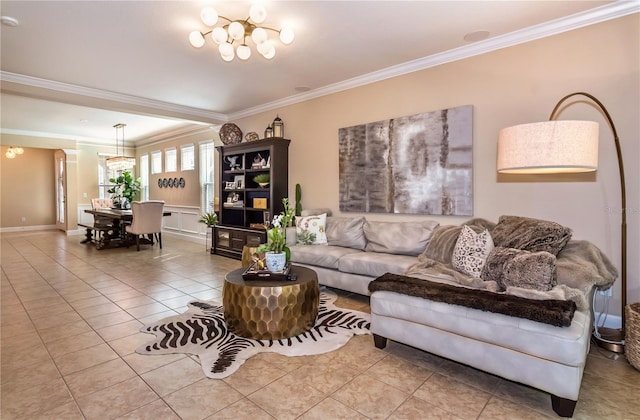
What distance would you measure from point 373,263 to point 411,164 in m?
1.35

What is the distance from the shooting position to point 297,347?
8.50 feet

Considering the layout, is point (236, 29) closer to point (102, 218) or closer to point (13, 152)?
point (102, 218)

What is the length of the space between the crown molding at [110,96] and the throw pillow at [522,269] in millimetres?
5587

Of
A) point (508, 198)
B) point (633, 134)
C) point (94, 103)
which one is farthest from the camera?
point (94, 103)

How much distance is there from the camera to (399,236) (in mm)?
3826

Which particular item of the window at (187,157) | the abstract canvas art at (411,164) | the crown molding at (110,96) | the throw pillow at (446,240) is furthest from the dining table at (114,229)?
the throw pillow at (446,240)

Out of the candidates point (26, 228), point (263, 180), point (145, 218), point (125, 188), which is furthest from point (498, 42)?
point (26, 228)

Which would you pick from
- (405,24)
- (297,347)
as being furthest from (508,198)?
(297,347)

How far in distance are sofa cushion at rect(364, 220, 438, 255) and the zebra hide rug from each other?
2.90ft

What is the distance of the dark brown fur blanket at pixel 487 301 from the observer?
6.05ft

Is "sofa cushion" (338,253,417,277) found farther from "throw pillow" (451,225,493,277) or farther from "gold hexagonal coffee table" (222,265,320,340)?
"gold hexagonal coffee table" (222,265,320,340)

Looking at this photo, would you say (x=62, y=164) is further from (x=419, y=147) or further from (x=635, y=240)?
(x=635, y=240)

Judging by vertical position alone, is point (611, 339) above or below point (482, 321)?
below

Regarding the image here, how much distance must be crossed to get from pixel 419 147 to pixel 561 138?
180 centimetres
